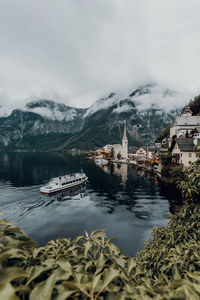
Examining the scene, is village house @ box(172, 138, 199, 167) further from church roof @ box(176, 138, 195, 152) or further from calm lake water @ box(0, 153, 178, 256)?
calm lake water @ box(0, 153, 178, 256)

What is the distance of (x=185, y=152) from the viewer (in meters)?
45.4

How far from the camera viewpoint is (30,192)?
4797 centimetres

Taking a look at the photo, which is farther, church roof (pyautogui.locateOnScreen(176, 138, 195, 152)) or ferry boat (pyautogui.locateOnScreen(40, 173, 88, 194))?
ferry boat (pyautogui.locateOnScreen(40, 173, 88, 194))

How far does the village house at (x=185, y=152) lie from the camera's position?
146ft

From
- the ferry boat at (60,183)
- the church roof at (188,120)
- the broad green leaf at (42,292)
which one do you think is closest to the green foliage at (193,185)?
the broad green leaf at (42,292)

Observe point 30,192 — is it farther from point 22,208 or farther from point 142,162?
point 142,162

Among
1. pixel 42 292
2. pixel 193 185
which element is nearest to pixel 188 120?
pixel 193 185

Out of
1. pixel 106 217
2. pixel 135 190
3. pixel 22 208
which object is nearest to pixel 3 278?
pixel 106 217

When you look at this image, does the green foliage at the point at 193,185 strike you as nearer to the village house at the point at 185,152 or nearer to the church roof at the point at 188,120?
the village house at the point at 185,152

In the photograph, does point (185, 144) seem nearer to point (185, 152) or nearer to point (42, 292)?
point (185, 152)

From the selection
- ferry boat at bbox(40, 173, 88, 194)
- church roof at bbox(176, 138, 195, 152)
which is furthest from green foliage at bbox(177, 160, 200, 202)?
ferry boat at bbox(40, 173, 88, 194)

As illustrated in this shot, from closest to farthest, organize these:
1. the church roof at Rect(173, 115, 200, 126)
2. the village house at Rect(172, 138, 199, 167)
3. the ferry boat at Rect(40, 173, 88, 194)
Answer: the village house at Rect(172, 138, 199, 167) < the ferry boat at Rect(40, 173, 88, 194) < the church roof at Rect(173, 115, 200, 126)

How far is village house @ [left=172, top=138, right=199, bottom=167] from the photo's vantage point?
44469 mm

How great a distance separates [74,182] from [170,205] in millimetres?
33539
